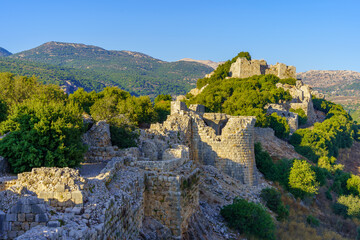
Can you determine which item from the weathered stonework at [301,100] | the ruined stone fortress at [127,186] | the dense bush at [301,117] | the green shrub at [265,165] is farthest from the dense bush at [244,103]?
the ruined stone fortress at [127,186]

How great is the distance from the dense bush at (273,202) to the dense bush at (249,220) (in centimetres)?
380

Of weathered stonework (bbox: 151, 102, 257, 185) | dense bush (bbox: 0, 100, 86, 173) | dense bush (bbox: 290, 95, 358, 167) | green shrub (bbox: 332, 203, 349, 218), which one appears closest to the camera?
dense bush (bbox: 0, 100, 86, 173)

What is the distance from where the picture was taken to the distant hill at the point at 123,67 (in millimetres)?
119006

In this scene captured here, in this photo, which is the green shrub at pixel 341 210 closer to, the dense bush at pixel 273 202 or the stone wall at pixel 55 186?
the dense bush at pixel 273 202

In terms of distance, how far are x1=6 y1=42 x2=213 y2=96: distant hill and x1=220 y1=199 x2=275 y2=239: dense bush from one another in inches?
3822

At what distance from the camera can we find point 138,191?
8234 millimetres

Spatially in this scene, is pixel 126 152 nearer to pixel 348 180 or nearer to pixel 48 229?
pixel 48 229

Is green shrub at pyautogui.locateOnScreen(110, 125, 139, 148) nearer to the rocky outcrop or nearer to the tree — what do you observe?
the tree

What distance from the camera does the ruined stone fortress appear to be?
17.2 feet

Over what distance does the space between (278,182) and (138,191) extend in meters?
14.1

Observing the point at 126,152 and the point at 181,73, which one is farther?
the point at 181,73

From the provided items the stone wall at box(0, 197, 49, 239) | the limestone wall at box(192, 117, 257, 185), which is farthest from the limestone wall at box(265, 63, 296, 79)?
the stone wall at box(0, 197, 49, 239)

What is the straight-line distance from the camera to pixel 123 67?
469ft

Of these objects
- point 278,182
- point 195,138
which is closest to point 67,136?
point 195,138
